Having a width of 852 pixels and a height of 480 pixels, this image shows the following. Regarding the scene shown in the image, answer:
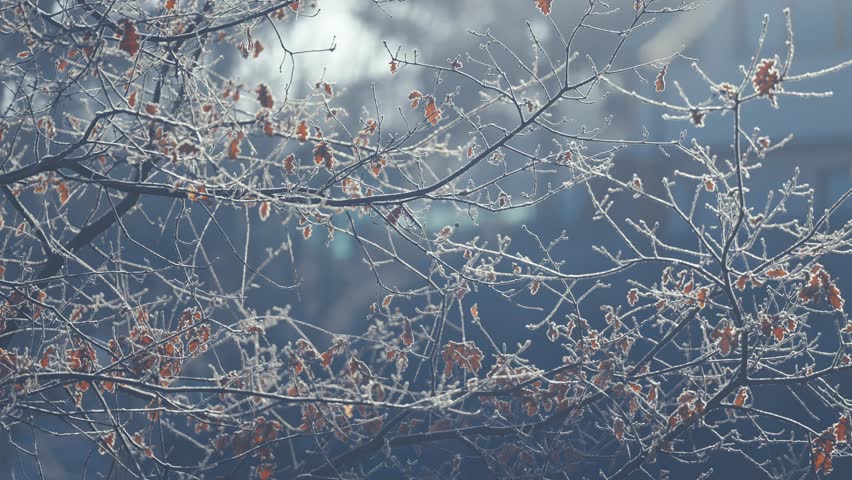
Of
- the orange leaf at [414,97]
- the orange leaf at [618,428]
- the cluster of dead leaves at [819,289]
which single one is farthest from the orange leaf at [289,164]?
the cluster of dead leaves at [819,289]

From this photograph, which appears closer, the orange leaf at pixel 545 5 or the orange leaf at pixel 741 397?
the orange leaf at pixel 545 5

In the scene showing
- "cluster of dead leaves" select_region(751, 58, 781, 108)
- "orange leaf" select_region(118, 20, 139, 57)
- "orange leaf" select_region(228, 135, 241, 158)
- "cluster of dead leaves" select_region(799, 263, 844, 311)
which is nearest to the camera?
"cluster of dead leaves" select_region(751, 58, 781, 108)

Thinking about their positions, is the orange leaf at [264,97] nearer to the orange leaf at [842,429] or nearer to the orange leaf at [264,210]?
the orange leaf at [264,210]

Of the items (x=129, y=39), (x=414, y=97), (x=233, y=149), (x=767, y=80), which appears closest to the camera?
(x=767, y=80)

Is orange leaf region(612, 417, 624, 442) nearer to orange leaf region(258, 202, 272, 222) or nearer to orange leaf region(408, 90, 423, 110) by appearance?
orange leaf region(408, 90, 423, 110)

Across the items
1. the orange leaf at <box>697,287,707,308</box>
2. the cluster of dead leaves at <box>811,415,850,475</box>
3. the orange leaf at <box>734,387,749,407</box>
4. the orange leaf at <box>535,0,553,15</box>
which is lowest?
the cluster of dead leaves at <box>811,415,850,475</box>

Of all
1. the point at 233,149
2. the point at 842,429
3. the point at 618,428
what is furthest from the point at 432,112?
the point at 842,429

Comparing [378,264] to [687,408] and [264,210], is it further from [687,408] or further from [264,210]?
[687,408]

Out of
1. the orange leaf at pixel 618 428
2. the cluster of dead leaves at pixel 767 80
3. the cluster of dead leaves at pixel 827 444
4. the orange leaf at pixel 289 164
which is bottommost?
the cluster of dead leaves at pixel 827 444

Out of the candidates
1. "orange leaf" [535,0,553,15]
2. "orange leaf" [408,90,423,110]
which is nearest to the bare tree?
"orange leaf" [408,90,423,110]

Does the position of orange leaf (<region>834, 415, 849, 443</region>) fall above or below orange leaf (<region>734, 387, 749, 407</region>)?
below

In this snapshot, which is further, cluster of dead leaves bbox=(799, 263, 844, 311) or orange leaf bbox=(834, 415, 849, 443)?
orange leaf bbox=(834, 415, 849, 443)

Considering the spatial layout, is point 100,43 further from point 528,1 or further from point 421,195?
point 528,1

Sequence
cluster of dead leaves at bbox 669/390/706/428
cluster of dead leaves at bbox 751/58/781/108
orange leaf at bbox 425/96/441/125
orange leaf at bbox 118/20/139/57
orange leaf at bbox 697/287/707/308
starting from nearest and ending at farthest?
cluster of dead leaves at bbox 751/58/781/108, orange leaf at bbox 118/20/139/57, orange leaf at bbox 697/287/707/308, cluster of dead leaves at bbox 669/390/706/428, orange leaf at bbox 425/96/441/125
